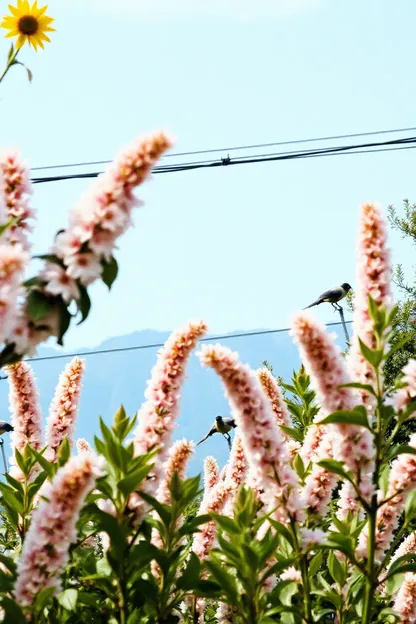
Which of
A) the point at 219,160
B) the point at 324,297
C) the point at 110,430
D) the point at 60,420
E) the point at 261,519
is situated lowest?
the point at 261,519

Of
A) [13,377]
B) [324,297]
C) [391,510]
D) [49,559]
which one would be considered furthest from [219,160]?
[49,559]

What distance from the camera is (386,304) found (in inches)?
108

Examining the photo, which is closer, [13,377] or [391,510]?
[391,510]

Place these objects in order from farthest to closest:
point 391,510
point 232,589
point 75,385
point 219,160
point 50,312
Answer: point 219,160
point 75,385
point 391,510
point 232,589
point 50,312

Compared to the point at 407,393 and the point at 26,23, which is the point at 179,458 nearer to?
the point at 407,393

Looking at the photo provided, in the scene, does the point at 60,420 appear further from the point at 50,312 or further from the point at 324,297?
the point at 324,297

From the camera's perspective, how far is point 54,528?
2240 millimetres

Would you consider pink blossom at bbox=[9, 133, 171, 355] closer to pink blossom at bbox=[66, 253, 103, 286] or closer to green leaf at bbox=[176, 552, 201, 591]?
pink blossom at bbox=[66, 253, 103, 286]

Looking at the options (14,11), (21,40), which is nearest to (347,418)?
(21,40)

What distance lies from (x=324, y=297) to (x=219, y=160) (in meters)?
2.15

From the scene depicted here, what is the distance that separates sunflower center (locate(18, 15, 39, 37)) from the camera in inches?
219

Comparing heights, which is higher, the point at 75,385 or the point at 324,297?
the point at 324,297

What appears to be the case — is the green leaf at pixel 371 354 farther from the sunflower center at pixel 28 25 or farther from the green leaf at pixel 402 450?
the sunflower center at pixel 28 25

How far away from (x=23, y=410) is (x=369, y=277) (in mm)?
1696
